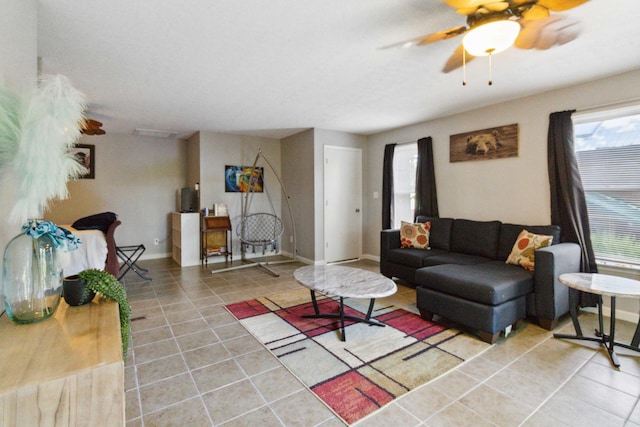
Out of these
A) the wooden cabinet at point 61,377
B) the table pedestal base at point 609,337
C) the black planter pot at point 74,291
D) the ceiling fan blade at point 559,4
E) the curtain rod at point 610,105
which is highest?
the ceiling fan blade at point 559,4

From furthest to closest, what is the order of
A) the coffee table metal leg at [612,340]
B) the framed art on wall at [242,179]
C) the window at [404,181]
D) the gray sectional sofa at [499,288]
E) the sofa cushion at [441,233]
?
1. the framed art on wall at [242,179]
2. the window at [404,181]
3. the sofa cushion at [441,233]
4. the gray sectional sofa at [499,288]
5. the coffee table metal leg at [612,340]

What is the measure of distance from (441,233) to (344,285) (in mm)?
2157

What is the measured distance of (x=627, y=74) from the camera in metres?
2.83

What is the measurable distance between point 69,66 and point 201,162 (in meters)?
2.69

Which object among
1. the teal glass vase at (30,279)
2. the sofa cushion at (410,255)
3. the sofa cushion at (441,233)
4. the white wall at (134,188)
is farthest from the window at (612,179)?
the white wall at (134,188)

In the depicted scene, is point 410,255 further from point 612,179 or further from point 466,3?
point 466,3

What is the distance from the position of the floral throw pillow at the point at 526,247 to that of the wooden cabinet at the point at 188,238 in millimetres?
4606

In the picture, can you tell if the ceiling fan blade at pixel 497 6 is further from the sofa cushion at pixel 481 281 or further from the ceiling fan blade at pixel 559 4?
the sofa cushion at pixel 481 281

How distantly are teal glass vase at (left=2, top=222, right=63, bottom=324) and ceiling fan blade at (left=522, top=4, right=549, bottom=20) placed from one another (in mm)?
2617

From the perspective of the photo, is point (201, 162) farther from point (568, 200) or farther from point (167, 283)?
point (568, 200)

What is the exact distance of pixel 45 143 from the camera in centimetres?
93

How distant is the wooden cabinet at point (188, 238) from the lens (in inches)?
201

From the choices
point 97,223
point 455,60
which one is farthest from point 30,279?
point 455,60

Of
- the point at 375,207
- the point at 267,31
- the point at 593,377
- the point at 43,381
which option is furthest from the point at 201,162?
the point at 593,377
